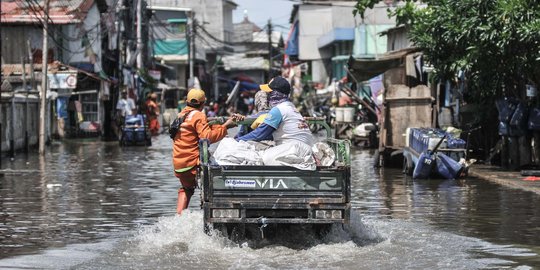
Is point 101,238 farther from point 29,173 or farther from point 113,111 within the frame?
point 113,111

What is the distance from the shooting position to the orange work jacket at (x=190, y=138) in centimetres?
1231

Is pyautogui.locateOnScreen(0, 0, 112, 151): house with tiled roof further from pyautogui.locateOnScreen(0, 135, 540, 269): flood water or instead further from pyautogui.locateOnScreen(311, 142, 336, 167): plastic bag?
pyautogui.locateOnScreen(311, 142, 336, 167): plastic bag

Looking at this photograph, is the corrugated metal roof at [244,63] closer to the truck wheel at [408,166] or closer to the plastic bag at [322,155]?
the truck wheel at [408,166]

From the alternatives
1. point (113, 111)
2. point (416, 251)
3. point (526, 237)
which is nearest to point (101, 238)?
point (416, 251)

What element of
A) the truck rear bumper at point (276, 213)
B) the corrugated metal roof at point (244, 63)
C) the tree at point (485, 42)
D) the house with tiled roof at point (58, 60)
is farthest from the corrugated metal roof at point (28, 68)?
the corrugated metal roof at point (244, 63)

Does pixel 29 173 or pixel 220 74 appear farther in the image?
pixel 220 74

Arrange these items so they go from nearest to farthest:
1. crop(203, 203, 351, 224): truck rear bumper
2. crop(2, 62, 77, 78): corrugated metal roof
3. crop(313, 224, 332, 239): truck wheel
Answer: crop(203, 203, 351, 224): truck rear bumper < crop(313, 224, 332, 239): truck wheel < crop(2, 62, 77, 78): corrugated metal roof

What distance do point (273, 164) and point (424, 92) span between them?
570 inches

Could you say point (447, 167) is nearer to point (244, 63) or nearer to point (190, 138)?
point (190, 138)

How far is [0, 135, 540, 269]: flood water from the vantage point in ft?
34.3

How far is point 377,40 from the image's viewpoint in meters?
58.8

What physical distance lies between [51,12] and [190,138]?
33.0 metres

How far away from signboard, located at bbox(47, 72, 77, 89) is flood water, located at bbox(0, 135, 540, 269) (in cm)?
1720

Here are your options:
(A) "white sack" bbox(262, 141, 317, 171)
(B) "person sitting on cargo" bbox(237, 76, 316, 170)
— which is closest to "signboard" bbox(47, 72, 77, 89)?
(B) "person sitting on cargo" bbox(237, 76, 316, 170)
